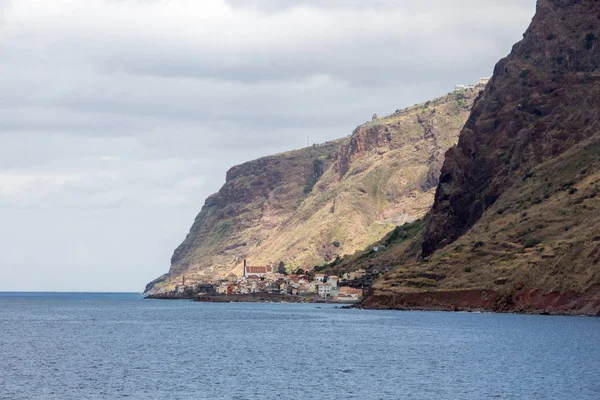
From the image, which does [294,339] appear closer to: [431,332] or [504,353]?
[431,332]

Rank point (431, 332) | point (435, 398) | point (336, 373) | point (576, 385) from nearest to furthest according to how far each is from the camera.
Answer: point (435, 398) < point (576, 385) < point (336, 373) < point (431, 332)

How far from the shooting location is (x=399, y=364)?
119 metres

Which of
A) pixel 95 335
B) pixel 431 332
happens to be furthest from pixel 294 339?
pixel 95 335

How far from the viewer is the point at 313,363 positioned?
11994 centimetres

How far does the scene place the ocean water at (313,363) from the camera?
93.6 metres

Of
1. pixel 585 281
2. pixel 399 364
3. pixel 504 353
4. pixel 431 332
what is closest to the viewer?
pixel 399 364

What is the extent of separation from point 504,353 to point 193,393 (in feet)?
180

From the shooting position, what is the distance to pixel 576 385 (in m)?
98.2

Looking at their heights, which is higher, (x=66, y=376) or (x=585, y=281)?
(x=585, y=281)

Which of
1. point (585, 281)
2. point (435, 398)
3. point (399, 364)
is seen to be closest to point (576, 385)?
point (435, 398)

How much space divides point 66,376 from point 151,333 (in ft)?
252

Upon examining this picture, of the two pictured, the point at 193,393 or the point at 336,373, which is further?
the point at 336,373

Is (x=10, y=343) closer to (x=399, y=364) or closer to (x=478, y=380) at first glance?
(x=399, y=364)

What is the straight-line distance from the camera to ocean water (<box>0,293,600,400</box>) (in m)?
93.6
